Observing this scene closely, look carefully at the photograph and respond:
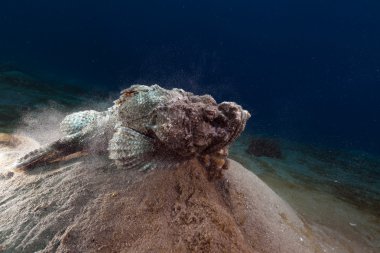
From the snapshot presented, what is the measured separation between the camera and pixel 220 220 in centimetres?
327

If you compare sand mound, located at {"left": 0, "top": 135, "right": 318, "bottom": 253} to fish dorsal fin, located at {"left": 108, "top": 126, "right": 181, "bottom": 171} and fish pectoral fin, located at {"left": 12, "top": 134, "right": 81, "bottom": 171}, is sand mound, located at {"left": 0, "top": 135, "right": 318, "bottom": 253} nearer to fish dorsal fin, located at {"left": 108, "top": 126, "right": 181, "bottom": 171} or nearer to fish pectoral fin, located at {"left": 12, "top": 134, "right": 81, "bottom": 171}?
fish dorsal fin, located at {"left": 108, "top": 126, "right": 181, "bottom": 171}

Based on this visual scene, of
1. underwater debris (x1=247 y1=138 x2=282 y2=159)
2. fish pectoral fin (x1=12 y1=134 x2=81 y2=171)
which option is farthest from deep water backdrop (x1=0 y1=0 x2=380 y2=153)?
fish pectoral fin (x1=12 y1=134 x2=81 y2=171)

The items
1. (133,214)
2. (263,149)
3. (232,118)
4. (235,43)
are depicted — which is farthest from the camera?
(235,43)

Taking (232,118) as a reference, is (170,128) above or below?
below

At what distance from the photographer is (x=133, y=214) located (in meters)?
3.16

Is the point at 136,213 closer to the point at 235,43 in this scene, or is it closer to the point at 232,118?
the point at 232,118

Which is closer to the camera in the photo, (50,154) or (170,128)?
(170,128)

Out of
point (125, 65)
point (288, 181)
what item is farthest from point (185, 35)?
point (288, 181)

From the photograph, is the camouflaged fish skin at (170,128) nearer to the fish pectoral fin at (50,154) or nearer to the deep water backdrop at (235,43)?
the fish pectoral fin at (50,154)

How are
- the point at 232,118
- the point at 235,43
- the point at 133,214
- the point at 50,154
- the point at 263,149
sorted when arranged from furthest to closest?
the point at 235,43, the point at 263,149, the point at 50,154, the point at 232,118, the point at 133,214

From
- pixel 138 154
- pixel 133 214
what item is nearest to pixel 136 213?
pixel 133 214

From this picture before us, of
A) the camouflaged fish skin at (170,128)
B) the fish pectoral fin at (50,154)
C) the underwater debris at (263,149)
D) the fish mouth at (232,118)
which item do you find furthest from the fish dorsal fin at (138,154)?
the underwater debris at (263,149)

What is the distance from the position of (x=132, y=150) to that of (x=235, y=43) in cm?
9775

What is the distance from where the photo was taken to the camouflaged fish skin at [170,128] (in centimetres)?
326
